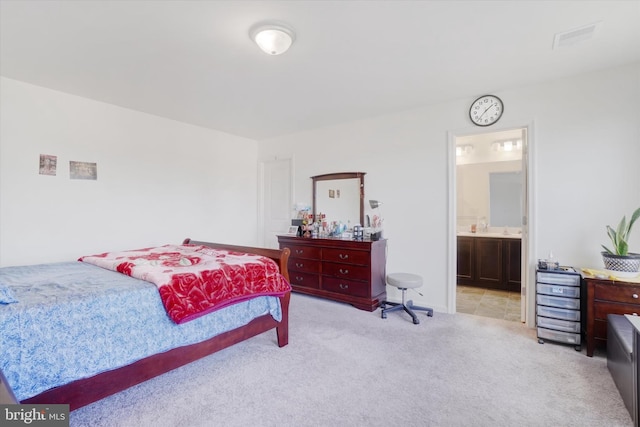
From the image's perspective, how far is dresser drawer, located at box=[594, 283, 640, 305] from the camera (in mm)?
2314

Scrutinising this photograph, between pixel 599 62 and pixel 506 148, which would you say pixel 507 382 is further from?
pixel 506 148

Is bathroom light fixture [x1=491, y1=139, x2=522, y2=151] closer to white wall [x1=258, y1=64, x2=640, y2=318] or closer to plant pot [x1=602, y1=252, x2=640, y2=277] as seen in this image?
white wall [x1=258, y1=64, x2=640, y2=318]

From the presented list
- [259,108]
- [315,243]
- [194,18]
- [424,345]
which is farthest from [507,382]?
[259,108]

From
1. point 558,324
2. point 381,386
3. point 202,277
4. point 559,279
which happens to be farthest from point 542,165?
point 202,277

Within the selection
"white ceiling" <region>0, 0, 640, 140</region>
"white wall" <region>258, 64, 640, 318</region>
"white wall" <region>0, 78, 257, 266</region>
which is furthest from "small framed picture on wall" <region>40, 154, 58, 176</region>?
"white wall" <region>258, 64, 640, 318</region>

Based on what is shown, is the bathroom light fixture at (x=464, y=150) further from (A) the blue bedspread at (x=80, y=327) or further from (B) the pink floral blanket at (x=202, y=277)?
(A) the blue bedspread at (x=80, y=327)

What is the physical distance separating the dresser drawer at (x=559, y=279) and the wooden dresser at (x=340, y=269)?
165 centimetres

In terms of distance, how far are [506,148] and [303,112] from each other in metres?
3.34

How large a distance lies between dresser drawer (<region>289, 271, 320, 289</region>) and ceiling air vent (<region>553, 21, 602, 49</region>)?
3365 mm

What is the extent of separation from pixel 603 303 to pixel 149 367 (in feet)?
11.2

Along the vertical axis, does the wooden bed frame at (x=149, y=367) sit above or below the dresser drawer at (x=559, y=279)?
below

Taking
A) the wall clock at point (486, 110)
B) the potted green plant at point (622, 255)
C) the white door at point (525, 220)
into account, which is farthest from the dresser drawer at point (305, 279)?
the potted green plant at point (622, 255)

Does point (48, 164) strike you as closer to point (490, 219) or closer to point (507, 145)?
point (490, 219)

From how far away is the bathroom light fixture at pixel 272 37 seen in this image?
211 centimetres
